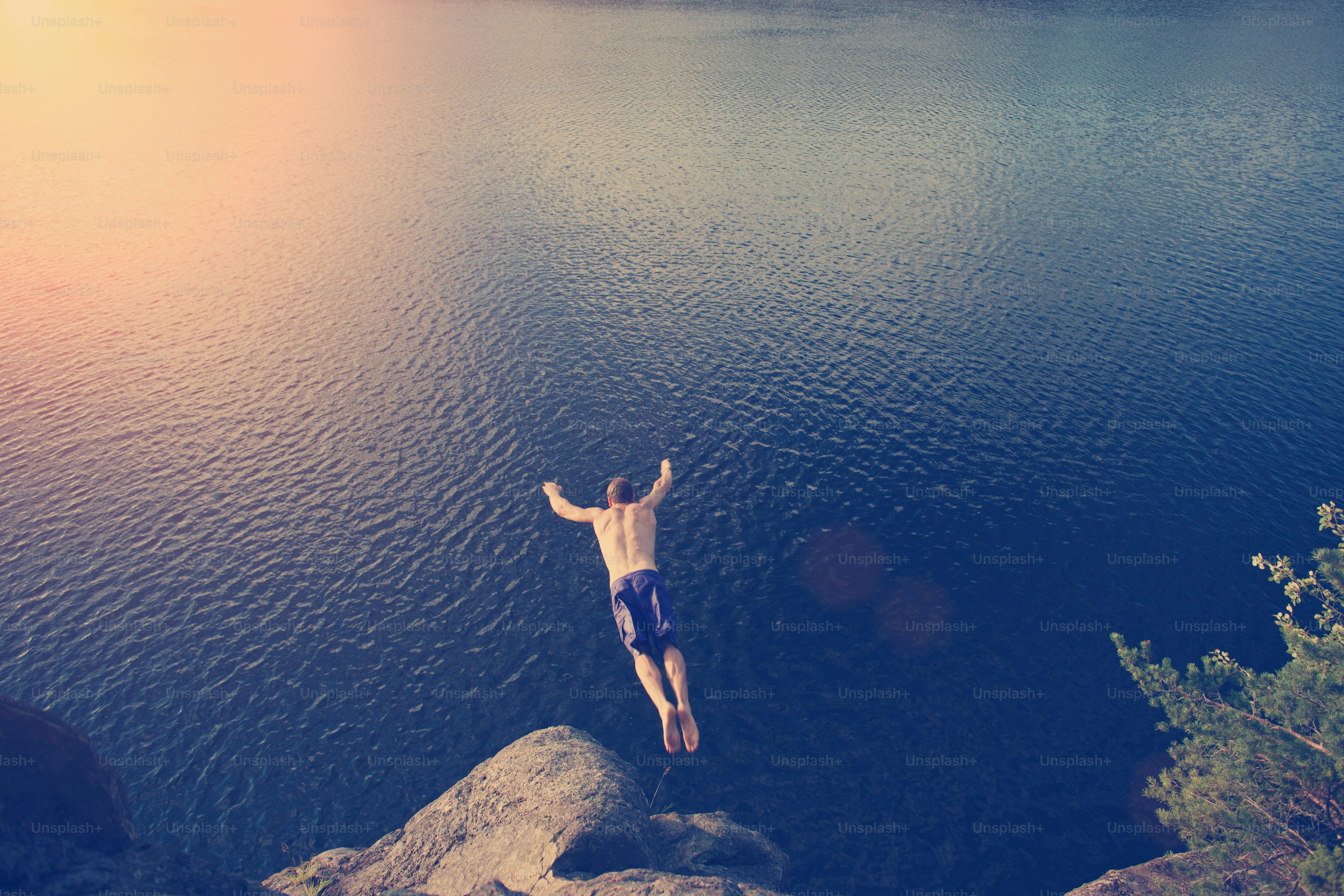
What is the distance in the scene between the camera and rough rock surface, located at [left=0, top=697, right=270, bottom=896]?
33.4 ft

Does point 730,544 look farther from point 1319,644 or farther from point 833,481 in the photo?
point 1319,644

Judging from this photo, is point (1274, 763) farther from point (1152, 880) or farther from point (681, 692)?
point (681, 692)

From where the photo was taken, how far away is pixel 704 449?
1190 inches

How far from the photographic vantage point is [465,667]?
21500 mm

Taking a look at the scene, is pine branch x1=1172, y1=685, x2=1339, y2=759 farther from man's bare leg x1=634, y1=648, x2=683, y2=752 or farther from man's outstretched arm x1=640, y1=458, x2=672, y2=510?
man's outstretched arm x1=640, y1=458, x2=672, y2=510

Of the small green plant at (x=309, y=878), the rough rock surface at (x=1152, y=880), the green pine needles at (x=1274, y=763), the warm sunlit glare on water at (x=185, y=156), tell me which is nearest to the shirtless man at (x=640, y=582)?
the small green plant at (x=309, y=878)

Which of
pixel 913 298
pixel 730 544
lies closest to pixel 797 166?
pixel 913 298

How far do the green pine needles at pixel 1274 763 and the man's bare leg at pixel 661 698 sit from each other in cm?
875

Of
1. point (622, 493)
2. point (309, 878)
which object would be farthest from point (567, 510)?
point (309, 878)

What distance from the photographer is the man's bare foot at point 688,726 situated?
11359 millimetres

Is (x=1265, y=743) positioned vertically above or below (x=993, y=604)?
above

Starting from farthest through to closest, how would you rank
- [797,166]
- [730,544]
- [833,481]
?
[797,166] < [833,481] < [730,544]

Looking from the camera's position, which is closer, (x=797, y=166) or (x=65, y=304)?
(x=65, y=304)

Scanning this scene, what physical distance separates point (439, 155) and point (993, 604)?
62.9m
